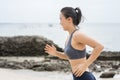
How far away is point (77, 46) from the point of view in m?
5.17

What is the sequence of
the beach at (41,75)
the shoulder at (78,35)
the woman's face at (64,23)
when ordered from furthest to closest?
the beach at (41,75), the woman's face at (64,23), the shoulder at (78,35)

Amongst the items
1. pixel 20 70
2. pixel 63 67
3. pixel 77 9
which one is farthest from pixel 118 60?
pixel 77 9

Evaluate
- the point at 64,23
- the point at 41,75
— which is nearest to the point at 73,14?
the point at 64,23

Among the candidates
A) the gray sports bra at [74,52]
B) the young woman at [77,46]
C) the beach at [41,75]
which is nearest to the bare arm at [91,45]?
the young woman at [77,46]

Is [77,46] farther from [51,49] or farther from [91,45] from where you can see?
[51,49]

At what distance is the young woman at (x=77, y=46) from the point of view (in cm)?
498

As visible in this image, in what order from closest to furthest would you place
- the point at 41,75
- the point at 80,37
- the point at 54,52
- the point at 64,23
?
the point at 80,37 < the point at 64,23 < the point at 54,52 < the point at 41,75

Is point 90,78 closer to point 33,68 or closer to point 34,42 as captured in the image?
point 33,68

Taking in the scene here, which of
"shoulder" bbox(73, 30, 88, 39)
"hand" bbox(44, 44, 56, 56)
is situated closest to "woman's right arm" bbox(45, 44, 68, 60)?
"hand" bbox(44, 44, 56, 56)

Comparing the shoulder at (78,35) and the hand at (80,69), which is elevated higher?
the shoulder at (78,35)

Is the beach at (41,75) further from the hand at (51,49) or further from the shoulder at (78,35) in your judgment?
the shoulder at (78,35)

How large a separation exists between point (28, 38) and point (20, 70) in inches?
345

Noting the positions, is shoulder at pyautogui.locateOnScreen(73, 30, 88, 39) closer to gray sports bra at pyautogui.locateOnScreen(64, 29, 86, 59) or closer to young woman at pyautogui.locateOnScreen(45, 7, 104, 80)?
young woman at pyautogui.locateOnScreen(45, 7, 104, 80)

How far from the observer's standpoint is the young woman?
4977 mm
